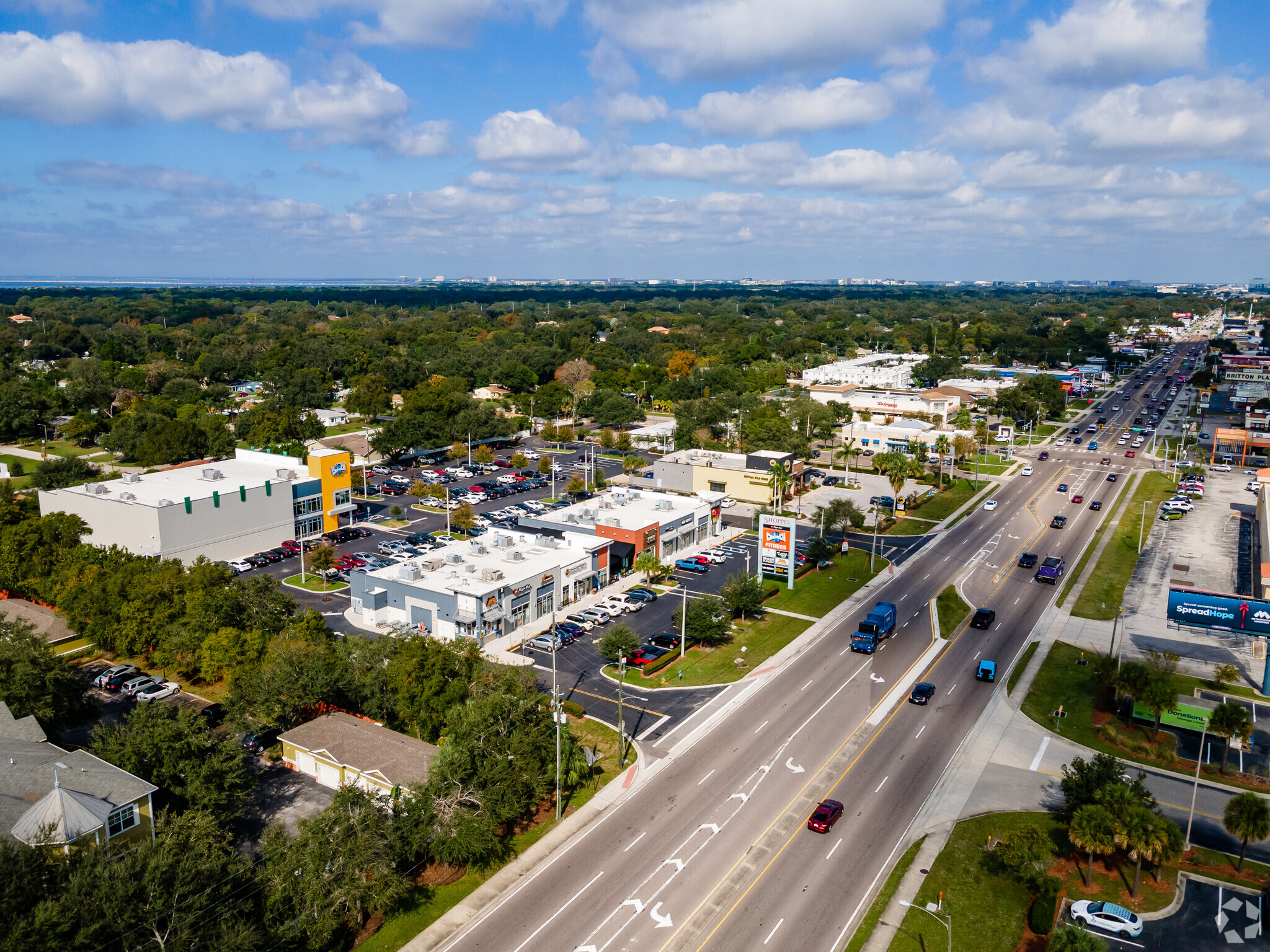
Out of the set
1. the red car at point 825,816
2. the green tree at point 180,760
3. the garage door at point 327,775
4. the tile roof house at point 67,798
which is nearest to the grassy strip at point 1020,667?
the red car at point 825,816

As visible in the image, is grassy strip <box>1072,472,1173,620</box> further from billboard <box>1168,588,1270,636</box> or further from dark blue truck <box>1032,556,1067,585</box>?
billboard <box>1168,588,1270,636</box>

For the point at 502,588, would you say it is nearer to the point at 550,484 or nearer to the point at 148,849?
the point at 148,849

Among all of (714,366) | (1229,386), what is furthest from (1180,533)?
(1229,386)

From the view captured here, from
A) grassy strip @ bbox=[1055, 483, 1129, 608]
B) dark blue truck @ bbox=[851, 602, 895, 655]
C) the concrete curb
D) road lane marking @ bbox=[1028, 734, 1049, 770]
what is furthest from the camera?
grassy strip @ bbox=[1055, 483, 1129, 608]

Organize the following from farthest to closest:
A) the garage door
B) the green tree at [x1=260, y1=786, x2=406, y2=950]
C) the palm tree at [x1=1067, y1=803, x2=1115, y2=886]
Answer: the garage door
the palm tree at [x1=1067, y1=803, x2=1115, y2=886]
the green tree at [x1=260, y1=786, x2=406, y2=950]

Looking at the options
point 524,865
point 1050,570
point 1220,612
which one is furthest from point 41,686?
point 1050,570

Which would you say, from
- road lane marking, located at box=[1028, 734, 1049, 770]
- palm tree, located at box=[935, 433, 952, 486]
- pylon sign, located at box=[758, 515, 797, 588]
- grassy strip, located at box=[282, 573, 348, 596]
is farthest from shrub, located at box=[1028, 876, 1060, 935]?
palm tree, located at box=[935, 433, 952, 486]
